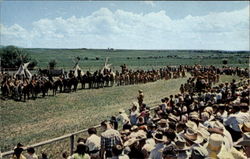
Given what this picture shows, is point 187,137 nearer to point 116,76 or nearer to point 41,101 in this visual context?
point 41,101

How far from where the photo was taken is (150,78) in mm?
43719

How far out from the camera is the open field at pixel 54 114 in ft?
53.7

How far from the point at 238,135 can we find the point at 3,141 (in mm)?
10647

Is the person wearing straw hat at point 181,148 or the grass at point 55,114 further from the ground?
the person wearing straw hat at point 181,148

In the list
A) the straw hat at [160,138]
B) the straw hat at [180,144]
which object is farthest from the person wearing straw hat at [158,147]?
the straw hat at [180,144]

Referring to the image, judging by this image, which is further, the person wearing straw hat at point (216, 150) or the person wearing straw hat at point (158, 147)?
the person wearing straw hat at point (158, 147)

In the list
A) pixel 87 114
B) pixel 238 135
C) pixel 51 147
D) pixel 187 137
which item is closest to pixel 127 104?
pixel 87 114

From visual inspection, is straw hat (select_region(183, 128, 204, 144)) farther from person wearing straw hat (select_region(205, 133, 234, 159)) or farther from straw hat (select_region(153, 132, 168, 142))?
person wearing straw hat (select_region(205, 133, 234, 159))

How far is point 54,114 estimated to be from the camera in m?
21.6

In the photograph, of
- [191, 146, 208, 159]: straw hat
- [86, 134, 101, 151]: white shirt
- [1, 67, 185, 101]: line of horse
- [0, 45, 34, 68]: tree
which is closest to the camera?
[191, 146, 208, 159]: straw hat

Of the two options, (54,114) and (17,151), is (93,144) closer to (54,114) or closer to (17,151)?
(17,151)

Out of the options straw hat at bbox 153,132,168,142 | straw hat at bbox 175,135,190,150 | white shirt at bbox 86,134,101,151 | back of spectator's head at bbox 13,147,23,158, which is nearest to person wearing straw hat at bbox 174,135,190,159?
straw hat at bbox 175,135,190,150

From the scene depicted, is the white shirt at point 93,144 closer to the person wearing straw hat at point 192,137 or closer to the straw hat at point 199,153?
the person wearing straw hat at point 192,137

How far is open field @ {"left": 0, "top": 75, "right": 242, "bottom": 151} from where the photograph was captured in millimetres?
16375
